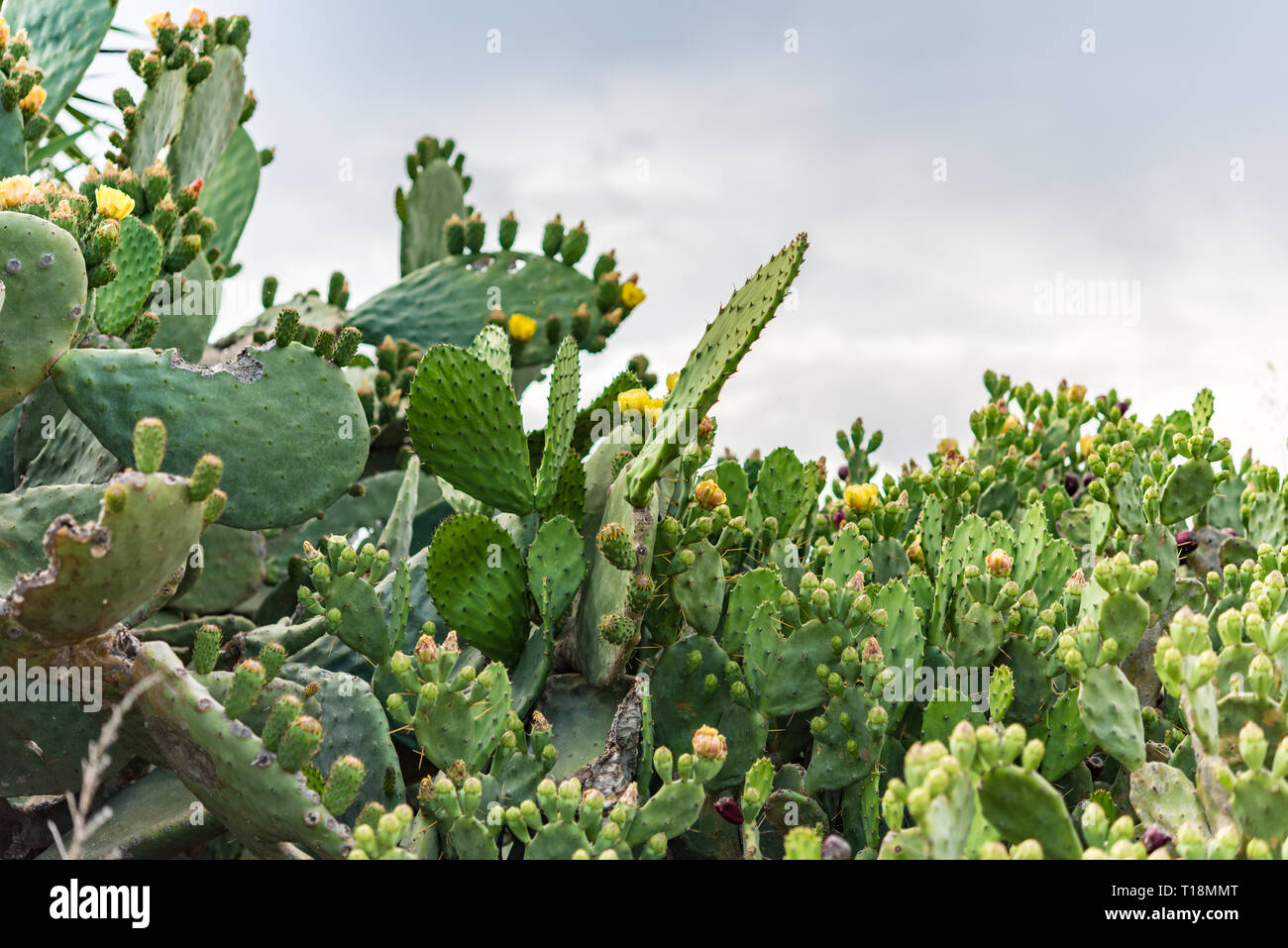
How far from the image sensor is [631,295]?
5.00 m

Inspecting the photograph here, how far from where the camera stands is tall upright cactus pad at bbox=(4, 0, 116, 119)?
4.47 metres

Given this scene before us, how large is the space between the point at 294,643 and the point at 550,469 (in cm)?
92

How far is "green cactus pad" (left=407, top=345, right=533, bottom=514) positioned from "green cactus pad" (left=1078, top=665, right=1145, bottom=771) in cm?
153

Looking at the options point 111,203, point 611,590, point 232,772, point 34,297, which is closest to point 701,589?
point 611,590

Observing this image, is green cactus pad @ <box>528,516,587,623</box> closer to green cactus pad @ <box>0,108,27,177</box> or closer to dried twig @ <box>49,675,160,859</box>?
dried twig @ <box>49,675,160,859</box>

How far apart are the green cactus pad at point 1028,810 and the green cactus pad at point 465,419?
157 centimetres

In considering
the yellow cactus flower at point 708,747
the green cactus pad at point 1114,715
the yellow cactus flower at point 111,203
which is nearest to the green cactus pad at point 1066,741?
the green cactus pad at point 1114,715

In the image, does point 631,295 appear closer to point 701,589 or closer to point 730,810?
point 701,589

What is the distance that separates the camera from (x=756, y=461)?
5.22 metres

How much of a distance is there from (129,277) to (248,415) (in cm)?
81

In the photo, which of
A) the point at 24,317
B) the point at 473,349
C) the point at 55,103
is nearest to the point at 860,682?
the point at 473,349

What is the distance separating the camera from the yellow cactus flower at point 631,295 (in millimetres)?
4988

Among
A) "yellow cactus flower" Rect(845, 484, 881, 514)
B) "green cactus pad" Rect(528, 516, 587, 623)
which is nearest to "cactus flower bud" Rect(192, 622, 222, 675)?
"green cactus pad" Rect(528, 516, 587, 623)
